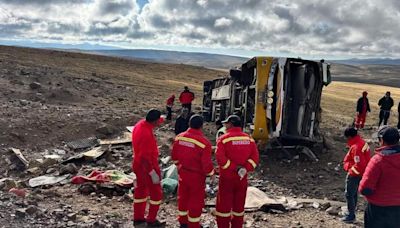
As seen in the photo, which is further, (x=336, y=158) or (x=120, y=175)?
(x=336, y=158)

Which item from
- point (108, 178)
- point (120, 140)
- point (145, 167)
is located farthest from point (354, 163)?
point (120, 140)

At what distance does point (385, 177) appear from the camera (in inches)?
181

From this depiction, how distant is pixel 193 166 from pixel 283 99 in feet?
14.3

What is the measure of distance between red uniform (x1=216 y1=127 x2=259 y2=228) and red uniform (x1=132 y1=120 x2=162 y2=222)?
0.86m

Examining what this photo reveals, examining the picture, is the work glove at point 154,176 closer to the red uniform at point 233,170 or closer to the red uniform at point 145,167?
the red uniform at point 145,167

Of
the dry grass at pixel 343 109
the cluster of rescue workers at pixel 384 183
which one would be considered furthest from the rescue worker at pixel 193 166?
the dry grass at pixel 343 109

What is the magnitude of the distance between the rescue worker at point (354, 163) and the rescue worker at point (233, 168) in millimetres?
1486

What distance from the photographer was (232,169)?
5762 mm

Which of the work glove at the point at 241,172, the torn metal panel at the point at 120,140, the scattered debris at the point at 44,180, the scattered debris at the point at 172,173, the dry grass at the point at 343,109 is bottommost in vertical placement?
the dry grass at the point at 343,109

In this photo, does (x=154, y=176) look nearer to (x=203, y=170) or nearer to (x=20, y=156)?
(x=203, y=170)

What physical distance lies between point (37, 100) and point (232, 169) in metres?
11.5

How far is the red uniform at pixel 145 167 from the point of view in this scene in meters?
6.09

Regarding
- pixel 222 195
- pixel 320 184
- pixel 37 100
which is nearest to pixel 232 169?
pixel 222 195

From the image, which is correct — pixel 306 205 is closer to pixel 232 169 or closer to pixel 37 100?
pixel 232 169
